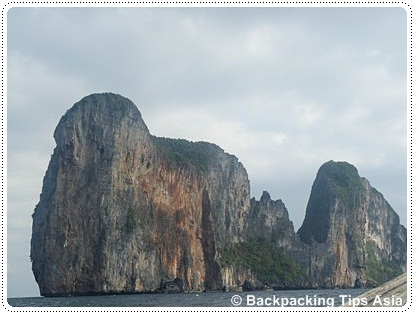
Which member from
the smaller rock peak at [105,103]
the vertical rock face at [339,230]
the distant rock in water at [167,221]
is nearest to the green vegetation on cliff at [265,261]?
the distant rock in water at [167,221]

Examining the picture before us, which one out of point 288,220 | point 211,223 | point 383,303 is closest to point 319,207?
point 288,220

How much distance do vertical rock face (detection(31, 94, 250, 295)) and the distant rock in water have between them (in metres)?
0.12

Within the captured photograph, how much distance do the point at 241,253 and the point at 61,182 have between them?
37.5 m

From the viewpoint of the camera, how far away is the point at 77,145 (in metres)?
70.2

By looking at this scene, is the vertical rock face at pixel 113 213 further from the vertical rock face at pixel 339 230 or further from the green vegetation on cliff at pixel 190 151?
the vertical rock face at pixel 339 230

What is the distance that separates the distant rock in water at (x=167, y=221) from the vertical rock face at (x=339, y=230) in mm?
194

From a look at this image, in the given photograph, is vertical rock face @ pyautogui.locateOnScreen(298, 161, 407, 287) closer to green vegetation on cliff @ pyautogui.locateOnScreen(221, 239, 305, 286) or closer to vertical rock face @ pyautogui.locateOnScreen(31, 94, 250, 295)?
green vegetation on cliff @ pyautogui.locateOnScreen(221, 239, 305, 286)

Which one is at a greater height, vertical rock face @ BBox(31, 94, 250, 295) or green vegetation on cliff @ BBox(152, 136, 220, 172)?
green vegetation on cliff @ BBox(152, 136, 220, 172)

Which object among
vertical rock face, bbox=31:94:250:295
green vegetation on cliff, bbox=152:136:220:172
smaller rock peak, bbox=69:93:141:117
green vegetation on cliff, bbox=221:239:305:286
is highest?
smaller rock peak, bbox=69:93:141:117

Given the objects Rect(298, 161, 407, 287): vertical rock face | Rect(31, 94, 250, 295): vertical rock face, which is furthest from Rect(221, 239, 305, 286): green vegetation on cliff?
Rect(31, 94, 250, 295): vertical rock face

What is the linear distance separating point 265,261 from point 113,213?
3748 cm

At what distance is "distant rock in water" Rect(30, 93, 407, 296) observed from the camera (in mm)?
68875

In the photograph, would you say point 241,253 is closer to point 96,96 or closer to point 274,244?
point 274,244

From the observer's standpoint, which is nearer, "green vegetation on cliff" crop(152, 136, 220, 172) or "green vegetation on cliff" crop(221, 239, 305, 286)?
"green vegetation on cliff" crop(152, 136, 220, 172)
